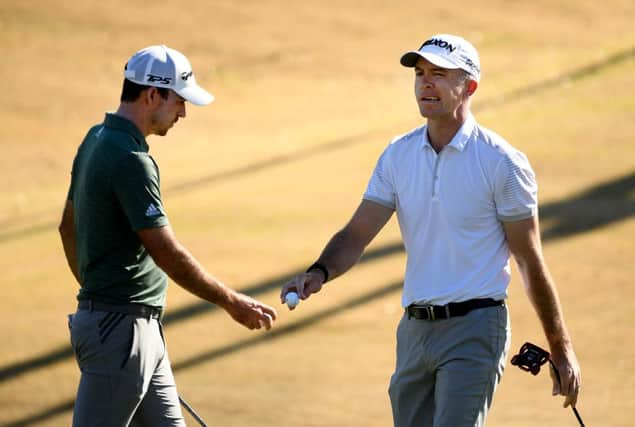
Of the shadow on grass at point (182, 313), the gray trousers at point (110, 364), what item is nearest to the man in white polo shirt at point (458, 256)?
the gray trousers at point (110, 364)

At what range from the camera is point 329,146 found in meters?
18.8

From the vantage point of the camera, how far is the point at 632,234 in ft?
44.8

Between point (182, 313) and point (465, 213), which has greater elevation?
point (465, 213)

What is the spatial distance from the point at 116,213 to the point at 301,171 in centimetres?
1210

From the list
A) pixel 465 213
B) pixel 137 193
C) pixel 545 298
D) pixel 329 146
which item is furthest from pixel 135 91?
pixel 329 146

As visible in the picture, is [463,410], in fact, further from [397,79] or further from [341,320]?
[397,79]

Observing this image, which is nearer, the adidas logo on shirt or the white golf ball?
the adidas logo on shirt

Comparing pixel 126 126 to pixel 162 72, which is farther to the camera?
pixel 162 72

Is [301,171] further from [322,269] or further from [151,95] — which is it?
[151,95]

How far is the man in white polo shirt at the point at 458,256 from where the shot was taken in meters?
5.27

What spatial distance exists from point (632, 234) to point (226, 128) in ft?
27.8

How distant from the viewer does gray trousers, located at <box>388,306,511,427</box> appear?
17.2 ft

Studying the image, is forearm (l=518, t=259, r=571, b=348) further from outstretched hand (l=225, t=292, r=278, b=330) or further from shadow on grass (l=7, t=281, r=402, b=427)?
shadow on grass (l=7, t=281, r=402, b=427)

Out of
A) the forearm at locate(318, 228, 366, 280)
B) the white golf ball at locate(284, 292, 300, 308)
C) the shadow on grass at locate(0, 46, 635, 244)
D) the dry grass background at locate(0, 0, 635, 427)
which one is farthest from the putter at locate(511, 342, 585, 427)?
the shadow on grass at locate(0, 46, 635, 244)
